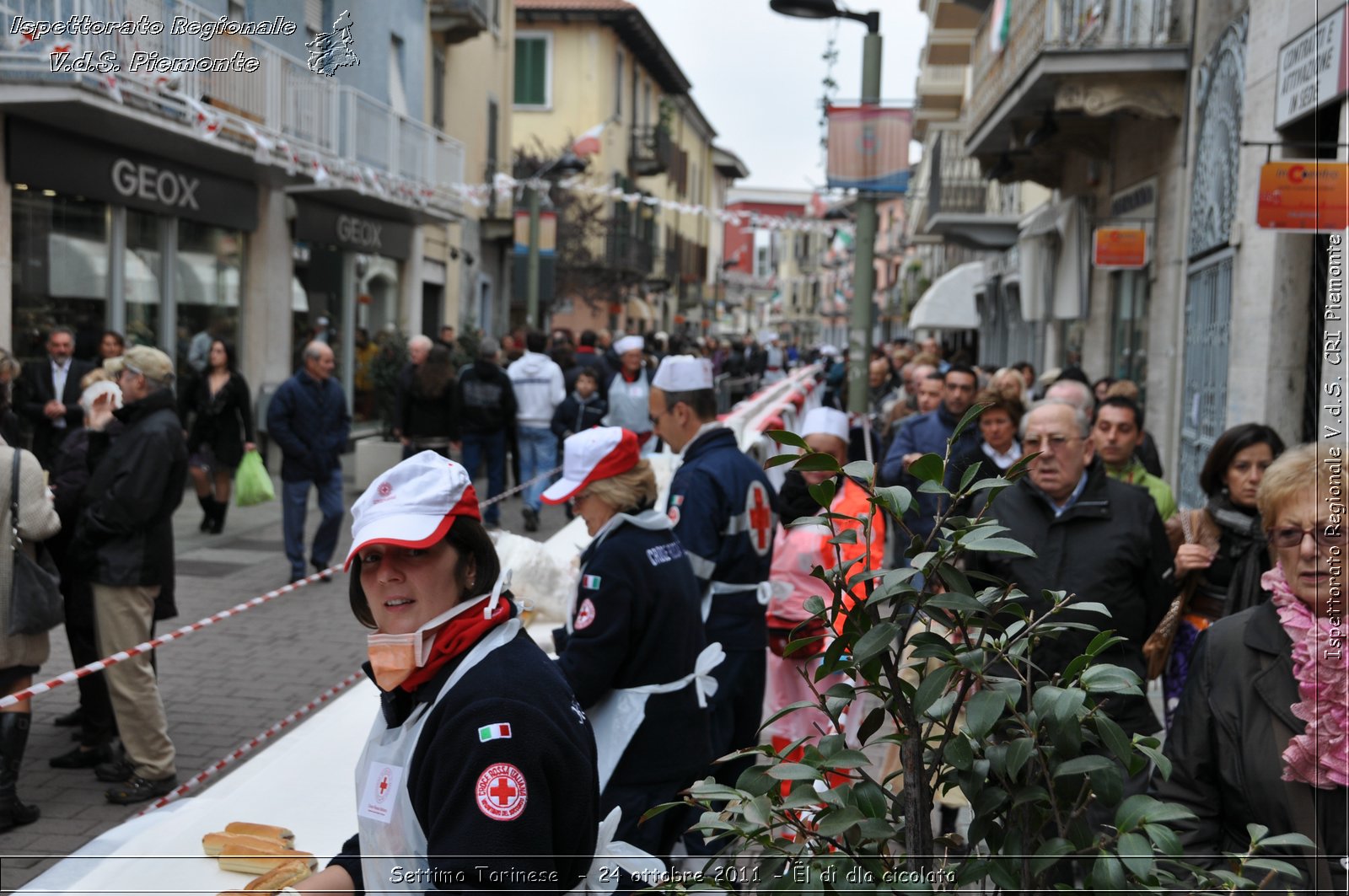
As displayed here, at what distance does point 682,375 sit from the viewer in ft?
18.7

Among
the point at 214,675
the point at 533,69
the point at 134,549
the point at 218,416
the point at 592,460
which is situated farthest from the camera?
the point at 218,416

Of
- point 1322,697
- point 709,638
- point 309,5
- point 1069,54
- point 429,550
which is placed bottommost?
point 709,638

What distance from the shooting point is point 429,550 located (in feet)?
8.08

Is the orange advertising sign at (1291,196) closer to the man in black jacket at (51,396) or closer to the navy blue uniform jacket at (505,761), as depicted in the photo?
the navy blue uniform jacket at (505,761)

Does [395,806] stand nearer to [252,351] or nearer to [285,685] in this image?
[285,685]

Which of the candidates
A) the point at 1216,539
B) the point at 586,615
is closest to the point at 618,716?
the point at 586,615

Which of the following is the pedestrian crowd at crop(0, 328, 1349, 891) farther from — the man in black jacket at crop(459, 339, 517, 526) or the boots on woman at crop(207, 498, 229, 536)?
the man in black jacket at crop(459, 339, 517, 526)

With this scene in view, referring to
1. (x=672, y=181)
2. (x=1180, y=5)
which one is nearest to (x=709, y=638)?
(x=672, y=181)

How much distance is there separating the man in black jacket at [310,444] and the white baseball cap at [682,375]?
5.94 meters

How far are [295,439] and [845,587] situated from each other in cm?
965

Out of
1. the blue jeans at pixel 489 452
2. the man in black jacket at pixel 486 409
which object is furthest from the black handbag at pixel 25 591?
the blue jeans at pixel 489 452

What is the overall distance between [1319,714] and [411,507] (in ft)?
6.33

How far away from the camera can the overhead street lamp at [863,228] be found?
9891 mm

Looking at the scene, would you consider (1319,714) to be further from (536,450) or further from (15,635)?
(536,450)
